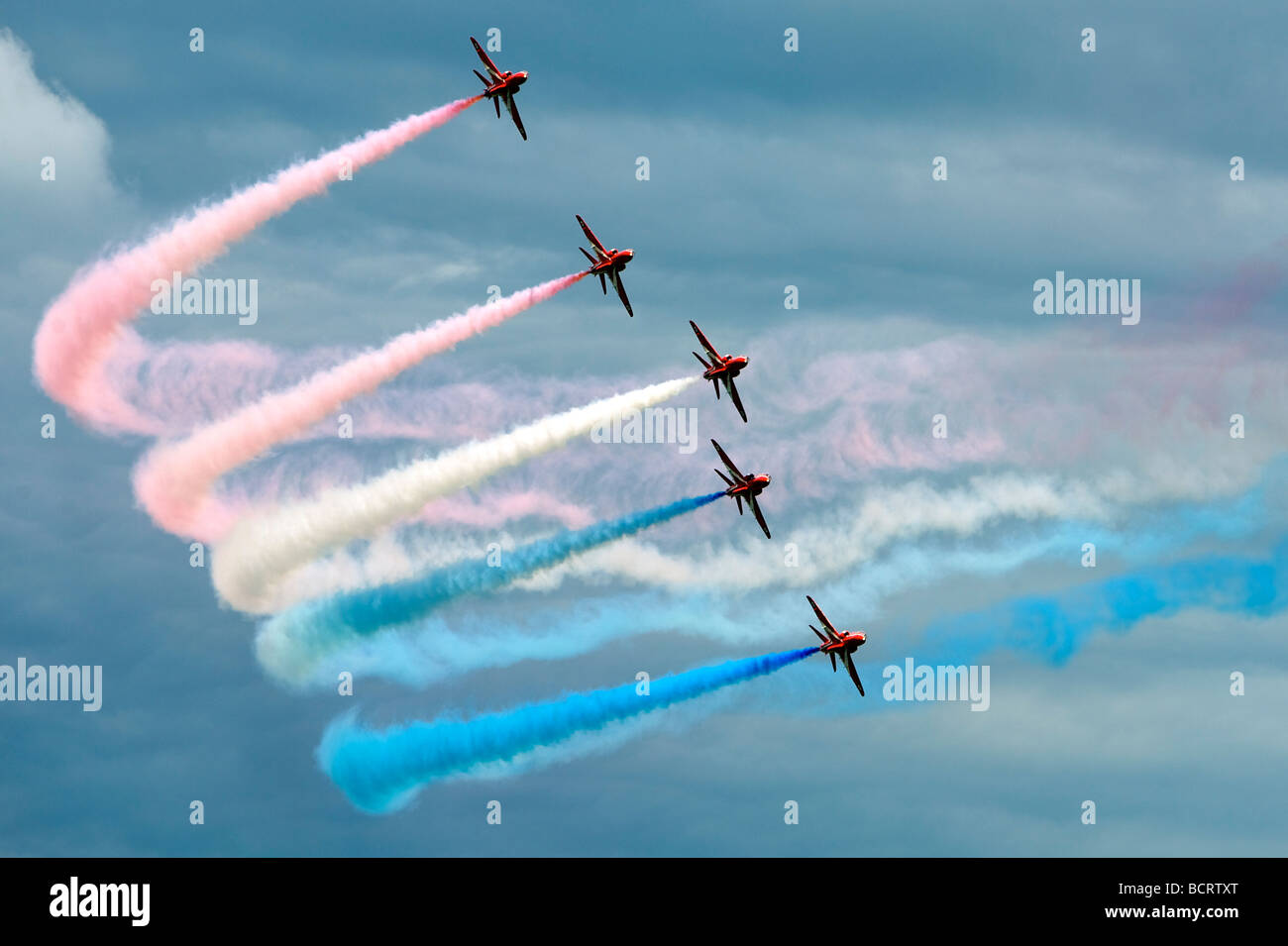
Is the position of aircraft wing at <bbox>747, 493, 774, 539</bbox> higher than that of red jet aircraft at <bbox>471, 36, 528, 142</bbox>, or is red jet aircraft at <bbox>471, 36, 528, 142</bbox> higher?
red jet aircraft at <bbox>471, 36, 528, 142</bbox>

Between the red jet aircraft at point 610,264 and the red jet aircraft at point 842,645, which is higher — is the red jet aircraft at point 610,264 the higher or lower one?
the higher one

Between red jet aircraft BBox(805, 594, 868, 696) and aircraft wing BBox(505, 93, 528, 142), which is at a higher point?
aircraft wing BBox(505, 93, 528, 142)

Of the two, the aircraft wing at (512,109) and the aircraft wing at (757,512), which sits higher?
the aircraft wing at (512,109)

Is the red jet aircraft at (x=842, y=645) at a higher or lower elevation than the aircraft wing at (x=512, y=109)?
lower

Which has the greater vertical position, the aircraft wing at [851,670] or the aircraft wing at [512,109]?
the aircraft wing at [512,109]

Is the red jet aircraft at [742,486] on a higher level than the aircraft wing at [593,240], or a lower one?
lower

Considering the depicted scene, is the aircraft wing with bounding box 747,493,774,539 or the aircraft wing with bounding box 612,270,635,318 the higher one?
the aircraft wing with bounding box 612,270,635,318

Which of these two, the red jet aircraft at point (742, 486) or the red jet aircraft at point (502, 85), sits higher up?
the red jet aircraft at point (502, 85)

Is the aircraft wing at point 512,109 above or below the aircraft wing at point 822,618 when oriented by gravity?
above

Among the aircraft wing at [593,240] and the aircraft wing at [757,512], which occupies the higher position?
the aircraft wing at [593,240]

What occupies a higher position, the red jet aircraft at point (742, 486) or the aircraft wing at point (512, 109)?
the aircraft wing at point (512, 109)
